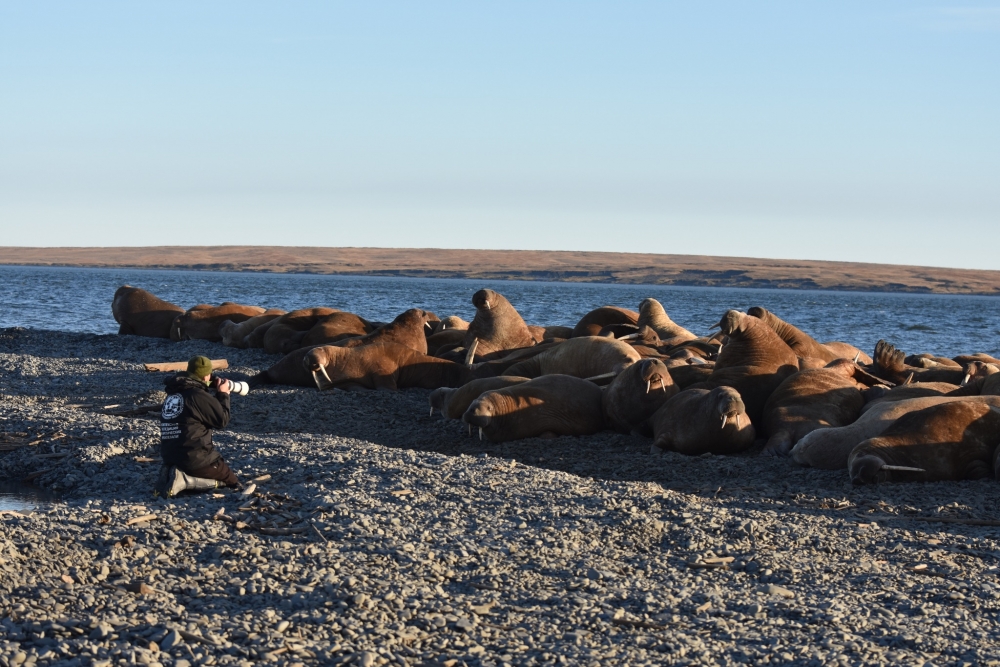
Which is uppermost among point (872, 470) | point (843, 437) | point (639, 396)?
point (639, 396)

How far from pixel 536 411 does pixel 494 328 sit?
5.84 m

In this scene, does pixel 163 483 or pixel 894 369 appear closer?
pixel 163 483

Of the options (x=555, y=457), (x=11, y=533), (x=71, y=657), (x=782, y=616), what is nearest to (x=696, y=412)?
(x=555, y=457)

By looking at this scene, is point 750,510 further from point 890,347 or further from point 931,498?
point 890,347

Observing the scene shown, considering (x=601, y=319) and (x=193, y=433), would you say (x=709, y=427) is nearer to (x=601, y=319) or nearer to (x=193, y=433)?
(x=193, y=433)

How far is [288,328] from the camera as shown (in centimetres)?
1816

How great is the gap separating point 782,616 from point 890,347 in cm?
897

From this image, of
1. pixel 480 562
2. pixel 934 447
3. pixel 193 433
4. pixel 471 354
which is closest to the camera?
pixel 480 562

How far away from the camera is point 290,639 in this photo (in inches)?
188

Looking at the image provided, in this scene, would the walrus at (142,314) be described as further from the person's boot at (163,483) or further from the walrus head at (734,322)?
the person's boot at (163,483)

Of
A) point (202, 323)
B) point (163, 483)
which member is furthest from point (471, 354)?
point (163, 483)

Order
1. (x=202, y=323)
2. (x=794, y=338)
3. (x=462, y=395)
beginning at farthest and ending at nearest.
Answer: (x=202, y=323), (x=794, y=338), (x=462, y=395)

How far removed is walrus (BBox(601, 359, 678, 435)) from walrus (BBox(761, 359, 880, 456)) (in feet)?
3.55

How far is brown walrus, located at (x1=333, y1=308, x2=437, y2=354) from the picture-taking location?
15.6m
